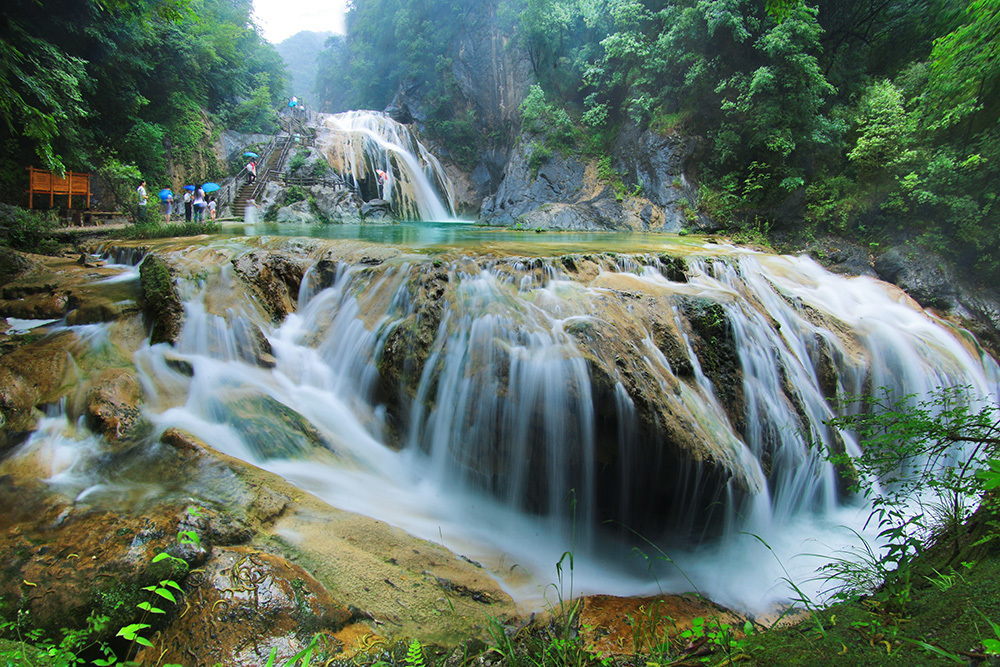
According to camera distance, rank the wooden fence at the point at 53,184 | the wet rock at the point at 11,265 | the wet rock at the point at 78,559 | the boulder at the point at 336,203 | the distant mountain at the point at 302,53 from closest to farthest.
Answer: the wet rock at the point at 78,559
the wet rock at the point at 11,265
the wooden fence at the point at 53,184
the boulder at the point at 336,203
the distant mountain at the point at 302,53

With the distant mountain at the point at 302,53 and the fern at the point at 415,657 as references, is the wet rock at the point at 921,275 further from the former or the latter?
the distant mountain at the point at 302,53

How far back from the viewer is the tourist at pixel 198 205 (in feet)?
46.9

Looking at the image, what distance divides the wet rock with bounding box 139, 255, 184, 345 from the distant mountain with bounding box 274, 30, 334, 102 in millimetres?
85359

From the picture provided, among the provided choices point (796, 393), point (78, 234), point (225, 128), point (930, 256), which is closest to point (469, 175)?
point (225, 128)

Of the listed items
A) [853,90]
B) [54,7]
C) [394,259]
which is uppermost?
[54,7]

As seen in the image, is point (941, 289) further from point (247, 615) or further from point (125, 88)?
point (125, 88)

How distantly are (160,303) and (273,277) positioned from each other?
1422mm

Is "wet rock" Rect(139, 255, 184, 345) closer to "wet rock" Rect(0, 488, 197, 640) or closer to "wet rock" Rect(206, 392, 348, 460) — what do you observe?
"wet rock" Rect(206, 392, 348, 460)

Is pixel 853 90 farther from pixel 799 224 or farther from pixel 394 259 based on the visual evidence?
pixel 394 259

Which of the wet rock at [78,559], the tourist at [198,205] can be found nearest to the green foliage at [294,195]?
the tourist at [198,205]

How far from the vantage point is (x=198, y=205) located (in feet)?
47.0

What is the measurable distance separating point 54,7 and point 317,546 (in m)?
18.7

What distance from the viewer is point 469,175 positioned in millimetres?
29172

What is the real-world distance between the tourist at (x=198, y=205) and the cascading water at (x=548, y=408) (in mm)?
10258
